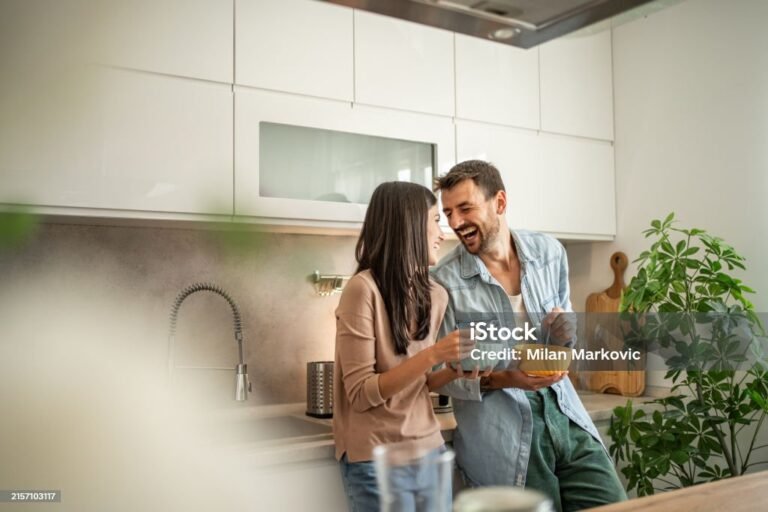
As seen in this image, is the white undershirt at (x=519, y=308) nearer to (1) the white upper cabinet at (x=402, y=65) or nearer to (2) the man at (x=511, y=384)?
(2) the man at (x=511, y=384)

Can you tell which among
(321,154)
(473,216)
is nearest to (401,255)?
(473,216)

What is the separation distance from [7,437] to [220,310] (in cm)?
75

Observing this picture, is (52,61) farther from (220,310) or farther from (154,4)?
(220,310)

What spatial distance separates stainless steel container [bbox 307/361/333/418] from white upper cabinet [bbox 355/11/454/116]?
91cm

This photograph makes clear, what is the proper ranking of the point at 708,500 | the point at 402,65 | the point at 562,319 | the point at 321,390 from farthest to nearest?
the point at 402,65 < the point at 321,390 < the point at 562,319 < the point at 708,500

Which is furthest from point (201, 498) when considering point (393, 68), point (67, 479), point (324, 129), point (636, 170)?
point (636, 170)

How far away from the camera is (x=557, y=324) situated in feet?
6.00

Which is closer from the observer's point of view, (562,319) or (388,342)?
(388,342)

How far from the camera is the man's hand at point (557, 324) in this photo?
183 centimetres

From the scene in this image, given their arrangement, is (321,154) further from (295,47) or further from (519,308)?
(519,308)

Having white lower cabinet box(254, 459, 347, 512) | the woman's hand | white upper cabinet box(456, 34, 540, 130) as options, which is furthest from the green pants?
white upper cabinet box(456, 34, 540, 130)

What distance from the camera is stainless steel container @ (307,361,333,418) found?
2.37m

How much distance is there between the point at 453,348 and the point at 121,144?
44.1 inches

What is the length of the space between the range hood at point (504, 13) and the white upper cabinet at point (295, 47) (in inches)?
45.3
